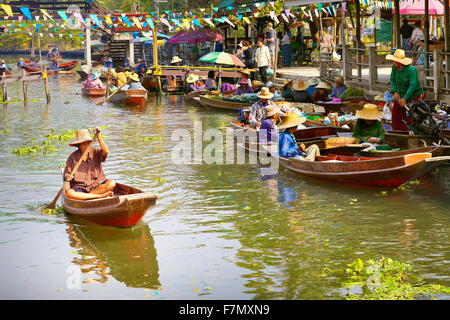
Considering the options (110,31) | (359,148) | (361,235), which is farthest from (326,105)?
(110,31)

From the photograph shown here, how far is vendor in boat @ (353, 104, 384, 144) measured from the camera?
1409cm

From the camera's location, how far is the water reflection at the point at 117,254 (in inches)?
361

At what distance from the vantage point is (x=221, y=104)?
26.3 m

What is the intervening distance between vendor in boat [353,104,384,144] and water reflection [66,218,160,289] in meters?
5.10

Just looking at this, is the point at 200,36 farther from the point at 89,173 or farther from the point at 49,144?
the point at 89,173

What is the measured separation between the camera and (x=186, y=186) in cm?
1452

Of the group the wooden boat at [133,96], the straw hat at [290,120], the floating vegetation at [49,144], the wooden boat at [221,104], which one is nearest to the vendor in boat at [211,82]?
the wooden boat at [221,104]

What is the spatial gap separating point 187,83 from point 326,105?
13751mm

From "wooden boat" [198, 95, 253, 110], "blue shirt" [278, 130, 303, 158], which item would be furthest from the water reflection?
"wooden boat" [198, 95, 253, 110]

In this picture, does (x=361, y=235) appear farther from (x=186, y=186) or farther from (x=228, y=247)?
(x=186, y=186)

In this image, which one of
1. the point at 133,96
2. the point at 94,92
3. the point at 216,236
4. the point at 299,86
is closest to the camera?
the point at 216,236

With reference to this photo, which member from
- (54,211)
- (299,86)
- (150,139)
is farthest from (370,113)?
(299,86)

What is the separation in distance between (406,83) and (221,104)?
470 inches

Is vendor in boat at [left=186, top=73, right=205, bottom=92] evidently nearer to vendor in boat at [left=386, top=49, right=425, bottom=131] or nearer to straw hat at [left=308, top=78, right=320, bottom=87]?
straw hat at [left=308, top=78, right=320, bottom=87]
